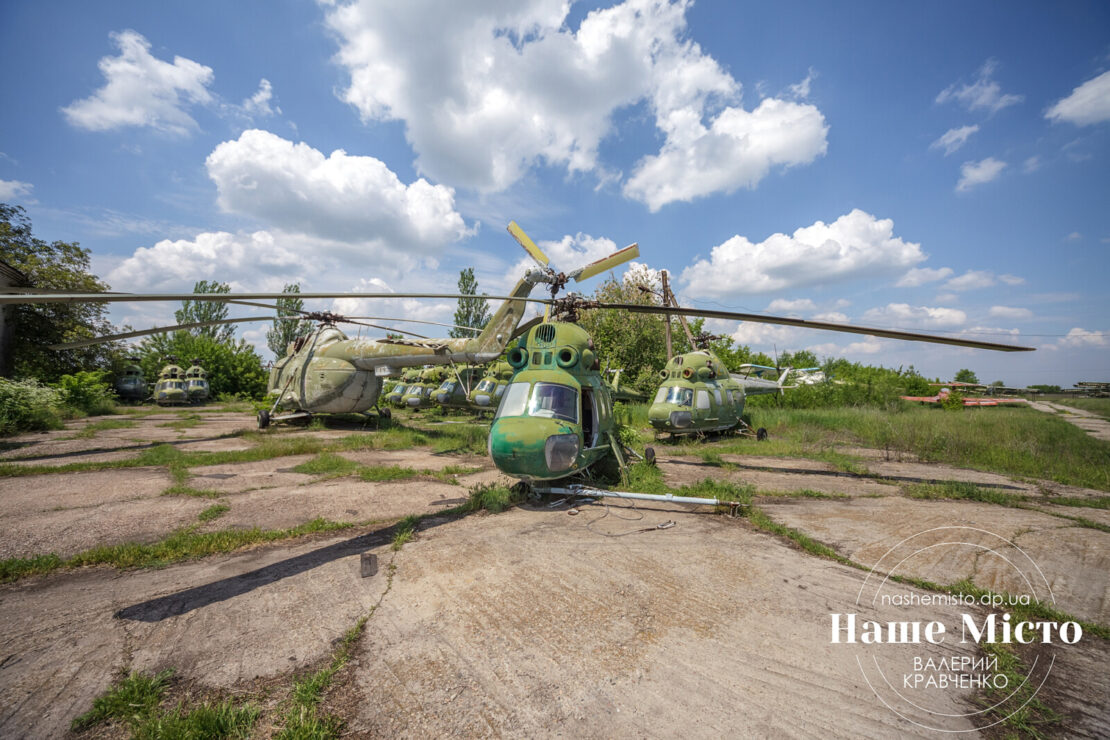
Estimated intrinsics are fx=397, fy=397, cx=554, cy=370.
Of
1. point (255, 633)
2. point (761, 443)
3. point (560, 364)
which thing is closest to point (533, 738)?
point (255, 633)

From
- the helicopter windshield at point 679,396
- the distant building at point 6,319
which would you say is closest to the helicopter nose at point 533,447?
the helicopter windshield at point 679,396

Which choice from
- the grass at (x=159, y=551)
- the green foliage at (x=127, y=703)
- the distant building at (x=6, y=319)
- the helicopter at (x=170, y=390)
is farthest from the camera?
the helicopter at (x=170, y=390)

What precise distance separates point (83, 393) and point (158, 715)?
2560cm

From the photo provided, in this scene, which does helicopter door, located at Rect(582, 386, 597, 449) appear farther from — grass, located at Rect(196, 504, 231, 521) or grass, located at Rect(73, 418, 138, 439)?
grass, located at Rect(73, 418, 138, 439)

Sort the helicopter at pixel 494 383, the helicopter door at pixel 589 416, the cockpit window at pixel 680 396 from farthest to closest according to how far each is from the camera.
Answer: the helicopter at pixel 494 383
the cockpit window at pixel 680 396
the helicopter door at pixel 589 416

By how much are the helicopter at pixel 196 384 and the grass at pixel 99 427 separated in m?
11.9

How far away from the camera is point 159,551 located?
4422mm

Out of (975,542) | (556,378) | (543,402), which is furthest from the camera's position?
(556,378)

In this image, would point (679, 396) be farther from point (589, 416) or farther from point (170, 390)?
point (170, 390)

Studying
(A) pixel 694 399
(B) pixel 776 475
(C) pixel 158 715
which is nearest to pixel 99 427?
(C) pixel 158 715

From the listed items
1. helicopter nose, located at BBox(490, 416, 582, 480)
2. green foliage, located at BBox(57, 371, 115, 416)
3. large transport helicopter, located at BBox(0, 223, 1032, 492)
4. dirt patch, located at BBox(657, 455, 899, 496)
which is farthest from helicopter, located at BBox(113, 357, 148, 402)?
dirt patch, located at BBox(657, 455, 899, 496)

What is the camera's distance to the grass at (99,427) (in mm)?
12383

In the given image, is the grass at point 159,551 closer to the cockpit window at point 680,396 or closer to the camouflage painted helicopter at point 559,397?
the camouflage painted helicopter at point 559,397
